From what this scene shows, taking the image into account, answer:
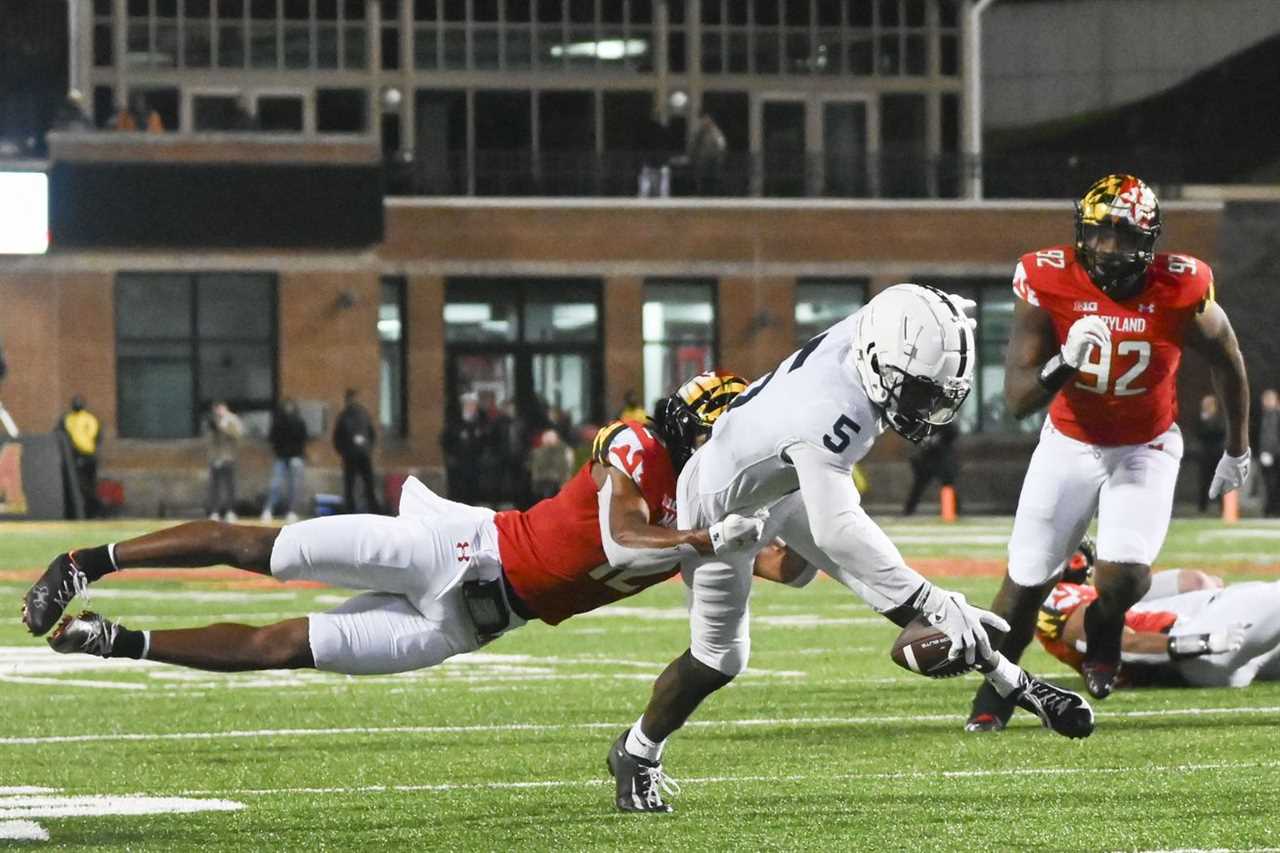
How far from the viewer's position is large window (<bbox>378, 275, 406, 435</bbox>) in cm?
3888

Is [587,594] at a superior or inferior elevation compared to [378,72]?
inferior

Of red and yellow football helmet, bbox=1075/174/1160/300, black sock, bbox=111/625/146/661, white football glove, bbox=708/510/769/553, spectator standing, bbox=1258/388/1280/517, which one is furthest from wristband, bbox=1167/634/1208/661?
spectator standing, bbox=1258/388/1280/517

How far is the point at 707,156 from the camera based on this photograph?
130ft

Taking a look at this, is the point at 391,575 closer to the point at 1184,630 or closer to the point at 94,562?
the point at 94,562

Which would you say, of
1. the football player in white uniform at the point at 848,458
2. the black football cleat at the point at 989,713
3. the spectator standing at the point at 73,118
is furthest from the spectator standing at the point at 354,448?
the football player in white uniform at the point at 848,458

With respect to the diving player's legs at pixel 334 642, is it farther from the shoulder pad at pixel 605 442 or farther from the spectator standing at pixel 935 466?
the spectator standing at pixel 935 466

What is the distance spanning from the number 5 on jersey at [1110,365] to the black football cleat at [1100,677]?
3.45 ft

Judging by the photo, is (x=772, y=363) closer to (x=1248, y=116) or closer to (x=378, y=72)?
(x=378, y=72)

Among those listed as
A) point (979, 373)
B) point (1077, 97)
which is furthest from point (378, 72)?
point (1077, 97)

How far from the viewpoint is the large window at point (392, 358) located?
38875mm

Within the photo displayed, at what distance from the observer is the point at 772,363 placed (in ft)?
132

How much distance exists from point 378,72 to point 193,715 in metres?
30.3

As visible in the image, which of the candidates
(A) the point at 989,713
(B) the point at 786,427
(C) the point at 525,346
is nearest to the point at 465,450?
(C) the point at 525,346

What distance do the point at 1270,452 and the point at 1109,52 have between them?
56.3ft
